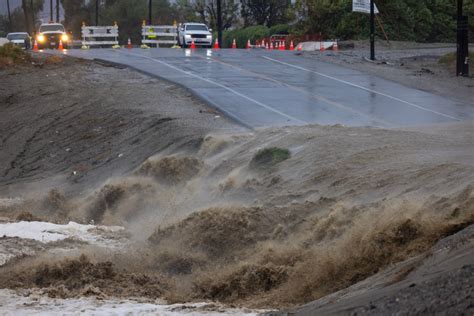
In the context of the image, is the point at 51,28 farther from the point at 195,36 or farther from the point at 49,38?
the point at 195,36

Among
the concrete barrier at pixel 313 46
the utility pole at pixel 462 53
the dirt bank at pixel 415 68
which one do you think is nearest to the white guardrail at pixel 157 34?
the concrete barrier at pixel 313 46

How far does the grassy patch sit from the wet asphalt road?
12.2 feet

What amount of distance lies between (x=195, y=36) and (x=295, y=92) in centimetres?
3035

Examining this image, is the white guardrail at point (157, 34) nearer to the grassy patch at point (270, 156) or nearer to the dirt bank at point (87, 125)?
the dirt bank at point (87, 125)

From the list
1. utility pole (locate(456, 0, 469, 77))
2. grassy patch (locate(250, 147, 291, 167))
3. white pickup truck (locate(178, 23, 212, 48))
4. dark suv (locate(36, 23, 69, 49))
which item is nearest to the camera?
grassy patch (locate(250, 147, 291, 167))

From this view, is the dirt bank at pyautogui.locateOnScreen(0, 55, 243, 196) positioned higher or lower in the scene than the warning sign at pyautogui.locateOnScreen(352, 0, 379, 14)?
lower

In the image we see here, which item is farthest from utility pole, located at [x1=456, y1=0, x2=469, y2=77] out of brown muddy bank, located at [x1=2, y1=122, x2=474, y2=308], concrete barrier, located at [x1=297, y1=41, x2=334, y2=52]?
concrete barrier, located at [x1=297, y1=41, x2=334, y2=52]

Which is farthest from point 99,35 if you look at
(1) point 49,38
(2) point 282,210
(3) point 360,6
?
(2) point 282,210

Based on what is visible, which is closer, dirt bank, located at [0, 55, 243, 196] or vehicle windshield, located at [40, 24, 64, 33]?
dirt bank, located at [0, 55, 243, 196]

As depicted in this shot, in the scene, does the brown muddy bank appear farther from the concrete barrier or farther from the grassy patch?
the concrete barrier

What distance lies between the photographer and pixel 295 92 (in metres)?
27.2

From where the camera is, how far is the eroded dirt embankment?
34.8 ft

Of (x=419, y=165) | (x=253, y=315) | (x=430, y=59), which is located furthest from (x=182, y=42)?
(x=253, y=315)

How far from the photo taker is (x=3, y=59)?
3706 centimetres
